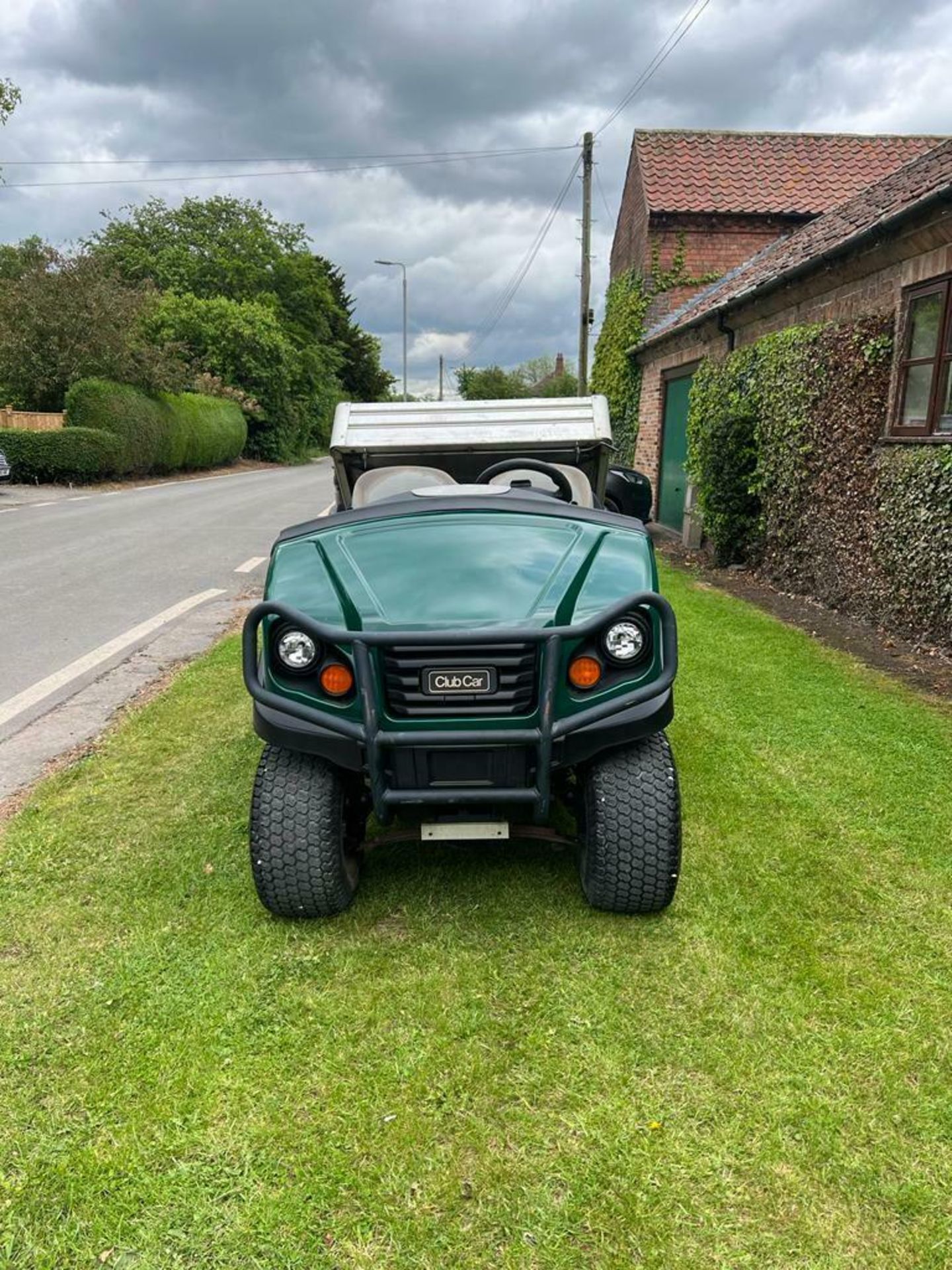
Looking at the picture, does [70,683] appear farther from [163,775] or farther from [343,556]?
[343,556]

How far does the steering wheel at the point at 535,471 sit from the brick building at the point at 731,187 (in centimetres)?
1261

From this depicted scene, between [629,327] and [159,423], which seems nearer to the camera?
[629,327]

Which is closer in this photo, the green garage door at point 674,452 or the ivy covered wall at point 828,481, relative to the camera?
the ivy covered wall at point 828,481

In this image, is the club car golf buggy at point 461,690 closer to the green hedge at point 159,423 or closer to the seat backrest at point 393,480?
the seat backrest at point 393,480

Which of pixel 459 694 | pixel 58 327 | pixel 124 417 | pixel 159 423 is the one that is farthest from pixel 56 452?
pixel 459 694

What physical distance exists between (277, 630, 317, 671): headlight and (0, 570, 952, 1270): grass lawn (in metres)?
0.89

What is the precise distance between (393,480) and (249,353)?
120 feet

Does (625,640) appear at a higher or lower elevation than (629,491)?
lower

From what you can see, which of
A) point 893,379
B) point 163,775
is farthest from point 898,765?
point 893,379

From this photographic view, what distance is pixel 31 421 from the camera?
2198 centimetres

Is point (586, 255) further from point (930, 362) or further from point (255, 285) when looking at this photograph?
point (255, 285)

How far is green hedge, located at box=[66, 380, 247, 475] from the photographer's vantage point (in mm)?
22391

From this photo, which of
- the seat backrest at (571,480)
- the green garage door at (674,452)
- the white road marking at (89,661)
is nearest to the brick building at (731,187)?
the green garage door at (674,452)

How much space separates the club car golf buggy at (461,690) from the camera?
7.91ft
